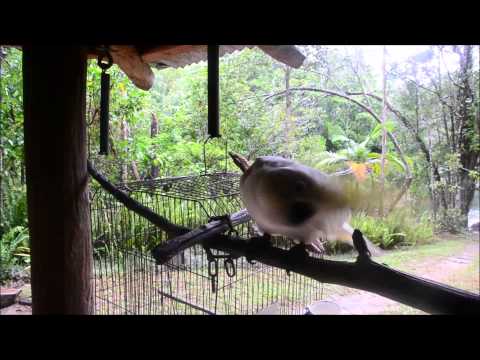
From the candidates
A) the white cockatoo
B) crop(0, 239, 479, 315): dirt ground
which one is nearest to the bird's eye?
the white cockatoo

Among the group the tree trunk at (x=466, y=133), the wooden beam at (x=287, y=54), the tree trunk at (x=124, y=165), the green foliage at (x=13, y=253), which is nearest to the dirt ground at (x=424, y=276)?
the green foliage at (x=13, y=253)

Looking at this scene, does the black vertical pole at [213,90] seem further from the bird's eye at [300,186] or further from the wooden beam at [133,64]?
the wooden beam at [133,64]

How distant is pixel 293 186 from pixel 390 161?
3.32 m

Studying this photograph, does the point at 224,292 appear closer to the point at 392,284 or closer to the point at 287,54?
the point at 287,54

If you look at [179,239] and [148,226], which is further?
[148,226]

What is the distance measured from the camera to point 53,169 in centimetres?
85

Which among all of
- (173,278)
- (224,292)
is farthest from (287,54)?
(173,278)

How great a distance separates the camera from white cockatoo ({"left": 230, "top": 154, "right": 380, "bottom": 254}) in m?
0.76

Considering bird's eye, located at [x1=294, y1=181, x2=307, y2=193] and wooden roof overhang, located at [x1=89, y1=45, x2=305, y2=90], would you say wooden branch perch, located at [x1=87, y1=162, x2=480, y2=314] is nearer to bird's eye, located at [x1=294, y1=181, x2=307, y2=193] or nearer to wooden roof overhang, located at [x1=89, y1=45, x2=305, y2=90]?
bird's eye, located at [x1=294, y1=181, x2=307, y2=193]

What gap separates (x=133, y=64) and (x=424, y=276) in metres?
2.37

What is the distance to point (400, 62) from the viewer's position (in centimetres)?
403
